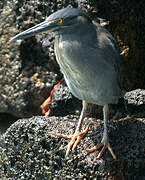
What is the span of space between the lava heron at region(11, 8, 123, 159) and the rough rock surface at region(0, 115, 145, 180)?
0.08 m

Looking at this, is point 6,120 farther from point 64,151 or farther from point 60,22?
point 60,22

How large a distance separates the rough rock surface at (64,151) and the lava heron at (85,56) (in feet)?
0.27

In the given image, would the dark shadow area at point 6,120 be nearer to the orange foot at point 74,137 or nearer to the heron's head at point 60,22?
the orange foot at point 74,137

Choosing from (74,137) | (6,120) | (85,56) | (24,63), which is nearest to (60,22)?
(85,56)

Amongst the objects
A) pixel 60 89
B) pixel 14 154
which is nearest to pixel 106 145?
pixel 14 154

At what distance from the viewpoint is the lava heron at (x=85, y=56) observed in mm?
2455

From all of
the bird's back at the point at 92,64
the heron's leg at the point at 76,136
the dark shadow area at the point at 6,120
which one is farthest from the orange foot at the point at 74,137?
the dark shadow area at the point at 6,120

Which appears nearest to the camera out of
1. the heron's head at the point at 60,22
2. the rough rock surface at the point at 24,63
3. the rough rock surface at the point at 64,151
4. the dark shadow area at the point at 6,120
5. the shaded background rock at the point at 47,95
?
the heron's head at the point at 60,22

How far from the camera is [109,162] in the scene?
8.36 feet

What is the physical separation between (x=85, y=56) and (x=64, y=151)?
796mm

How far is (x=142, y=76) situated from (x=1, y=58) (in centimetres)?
173

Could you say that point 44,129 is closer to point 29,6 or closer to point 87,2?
point 87,2

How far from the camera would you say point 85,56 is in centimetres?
250

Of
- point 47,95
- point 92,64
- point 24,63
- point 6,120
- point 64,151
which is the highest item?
point 92,64
